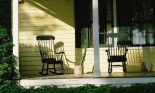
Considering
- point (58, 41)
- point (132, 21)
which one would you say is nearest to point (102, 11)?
point (132, 21)

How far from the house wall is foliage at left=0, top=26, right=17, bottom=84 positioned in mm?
1813

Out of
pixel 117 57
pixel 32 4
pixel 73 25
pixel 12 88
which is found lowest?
pixel 12 88

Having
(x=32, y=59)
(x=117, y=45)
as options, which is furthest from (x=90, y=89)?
(x=32, y=59)

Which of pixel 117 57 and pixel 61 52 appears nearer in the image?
pixel 117 57

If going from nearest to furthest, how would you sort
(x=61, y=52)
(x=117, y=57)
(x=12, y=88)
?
(x=12, y=88), (x=117, y=57), (x=61, y=52)

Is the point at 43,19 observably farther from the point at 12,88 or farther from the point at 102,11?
the point at 12,88

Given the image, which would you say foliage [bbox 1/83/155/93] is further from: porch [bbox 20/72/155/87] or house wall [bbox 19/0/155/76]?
house wall [bbox 19/0/155/76]

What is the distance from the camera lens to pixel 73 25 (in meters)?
10.3

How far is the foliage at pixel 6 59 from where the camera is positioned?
8.05m

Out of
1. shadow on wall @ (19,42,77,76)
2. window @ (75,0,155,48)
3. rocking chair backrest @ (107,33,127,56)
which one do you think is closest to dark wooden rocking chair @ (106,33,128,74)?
rocking chair backrest @ (107,33,127,56)

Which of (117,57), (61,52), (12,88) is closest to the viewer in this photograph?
(12,88)

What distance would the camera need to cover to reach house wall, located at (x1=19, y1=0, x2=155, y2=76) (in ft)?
33.6

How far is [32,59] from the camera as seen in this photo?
1029 cm

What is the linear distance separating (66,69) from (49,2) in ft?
6.58
